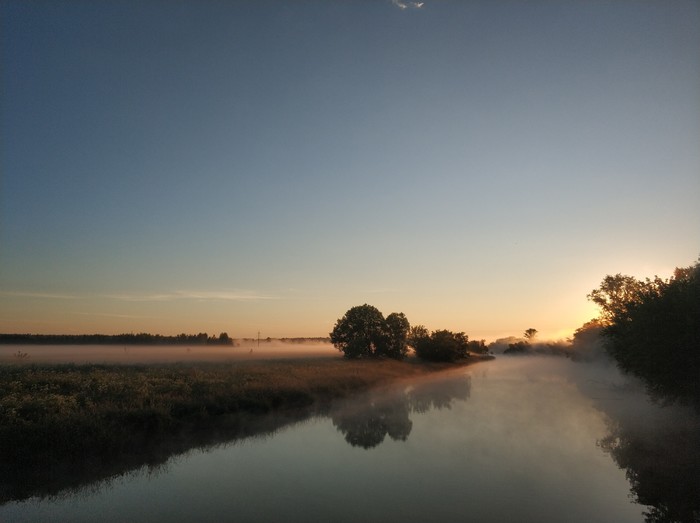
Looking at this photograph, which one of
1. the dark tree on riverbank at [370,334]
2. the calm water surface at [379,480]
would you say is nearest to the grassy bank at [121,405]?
the calm water surface at [379,480]

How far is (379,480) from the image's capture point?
16359 mm

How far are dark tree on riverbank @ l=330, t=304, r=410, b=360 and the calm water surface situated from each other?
6384cm

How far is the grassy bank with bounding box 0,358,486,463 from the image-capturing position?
58.7 feet

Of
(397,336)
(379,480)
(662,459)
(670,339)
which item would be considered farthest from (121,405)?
(397,336)

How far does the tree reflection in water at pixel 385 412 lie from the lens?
24.7m

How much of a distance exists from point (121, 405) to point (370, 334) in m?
73.1

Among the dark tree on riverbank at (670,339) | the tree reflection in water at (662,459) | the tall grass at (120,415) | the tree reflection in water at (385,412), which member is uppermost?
the dark tree on riverbank at (670,339)

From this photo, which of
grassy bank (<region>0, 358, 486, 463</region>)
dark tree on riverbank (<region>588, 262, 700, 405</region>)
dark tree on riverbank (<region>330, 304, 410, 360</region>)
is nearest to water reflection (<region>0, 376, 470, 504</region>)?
grassy bank (<region>0, 358, 486, 463</region>)

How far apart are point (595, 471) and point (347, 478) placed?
32.9 ft

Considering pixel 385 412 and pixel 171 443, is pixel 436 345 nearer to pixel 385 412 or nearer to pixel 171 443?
pixel 385 412

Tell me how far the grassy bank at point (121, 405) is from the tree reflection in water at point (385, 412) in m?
3.65

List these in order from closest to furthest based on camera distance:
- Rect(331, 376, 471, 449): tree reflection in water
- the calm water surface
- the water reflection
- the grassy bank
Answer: the calm water surface < the water reflection < the grassy bank < Rect(331, 376, 471, 449): tree reflection in water

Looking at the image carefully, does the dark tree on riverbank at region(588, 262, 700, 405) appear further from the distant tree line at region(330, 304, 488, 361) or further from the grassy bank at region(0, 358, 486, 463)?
the distant tree line at region(330, 304, 488, 361)

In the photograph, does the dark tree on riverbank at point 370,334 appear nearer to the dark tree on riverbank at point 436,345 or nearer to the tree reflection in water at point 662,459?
the dark tree on riverbank at point 436,345
